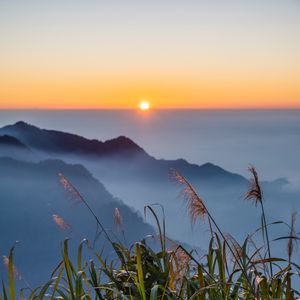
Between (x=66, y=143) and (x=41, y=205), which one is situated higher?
(x=66, y=143)

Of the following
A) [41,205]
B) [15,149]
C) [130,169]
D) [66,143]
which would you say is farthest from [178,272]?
[15,149]

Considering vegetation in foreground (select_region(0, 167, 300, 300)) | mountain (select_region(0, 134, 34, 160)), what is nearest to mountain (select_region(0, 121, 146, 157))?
Answer: mountain (select_region(0, 134, 34, 160))

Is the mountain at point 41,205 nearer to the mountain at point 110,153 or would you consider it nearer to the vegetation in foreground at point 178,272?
the mountain at point 110,153

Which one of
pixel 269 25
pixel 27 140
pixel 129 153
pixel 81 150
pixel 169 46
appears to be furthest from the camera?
pixel 27 140

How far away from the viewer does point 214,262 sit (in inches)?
45.0

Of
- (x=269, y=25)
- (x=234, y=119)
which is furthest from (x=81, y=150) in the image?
(x=269, y=25)

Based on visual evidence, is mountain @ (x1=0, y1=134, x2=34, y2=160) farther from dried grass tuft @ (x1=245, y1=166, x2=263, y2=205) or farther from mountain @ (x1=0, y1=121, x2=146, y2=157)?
dried grass tuft @ (x1=245, y1=166, x2=263, y2=205)

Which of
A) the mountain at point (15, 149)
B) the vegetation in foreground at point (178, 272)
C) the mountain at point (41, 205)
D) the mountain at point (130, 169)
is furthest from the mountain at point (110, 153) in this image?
the vegetation in foreground at point (178, 272)

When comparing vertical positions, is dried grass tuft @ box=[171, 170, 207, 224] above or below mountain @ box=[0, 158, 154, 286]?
above

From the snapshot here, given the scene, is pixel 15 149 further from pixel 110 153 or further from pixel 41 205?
pixel 110 153

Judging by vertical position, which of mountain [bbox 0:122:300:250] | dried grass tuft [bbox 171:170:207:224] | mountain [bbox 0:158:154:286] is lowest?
mountain [bbox 0:158:154:286]

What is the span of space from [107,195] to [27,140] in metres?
3.74

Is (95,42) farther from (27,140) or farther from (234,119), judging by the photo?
(27,140)

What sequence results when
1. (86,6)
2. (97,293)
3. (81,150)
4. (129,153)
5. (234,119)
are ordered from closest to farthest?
(97,293)
(86,6)
(234,119)
(129,153)
(81,150)
